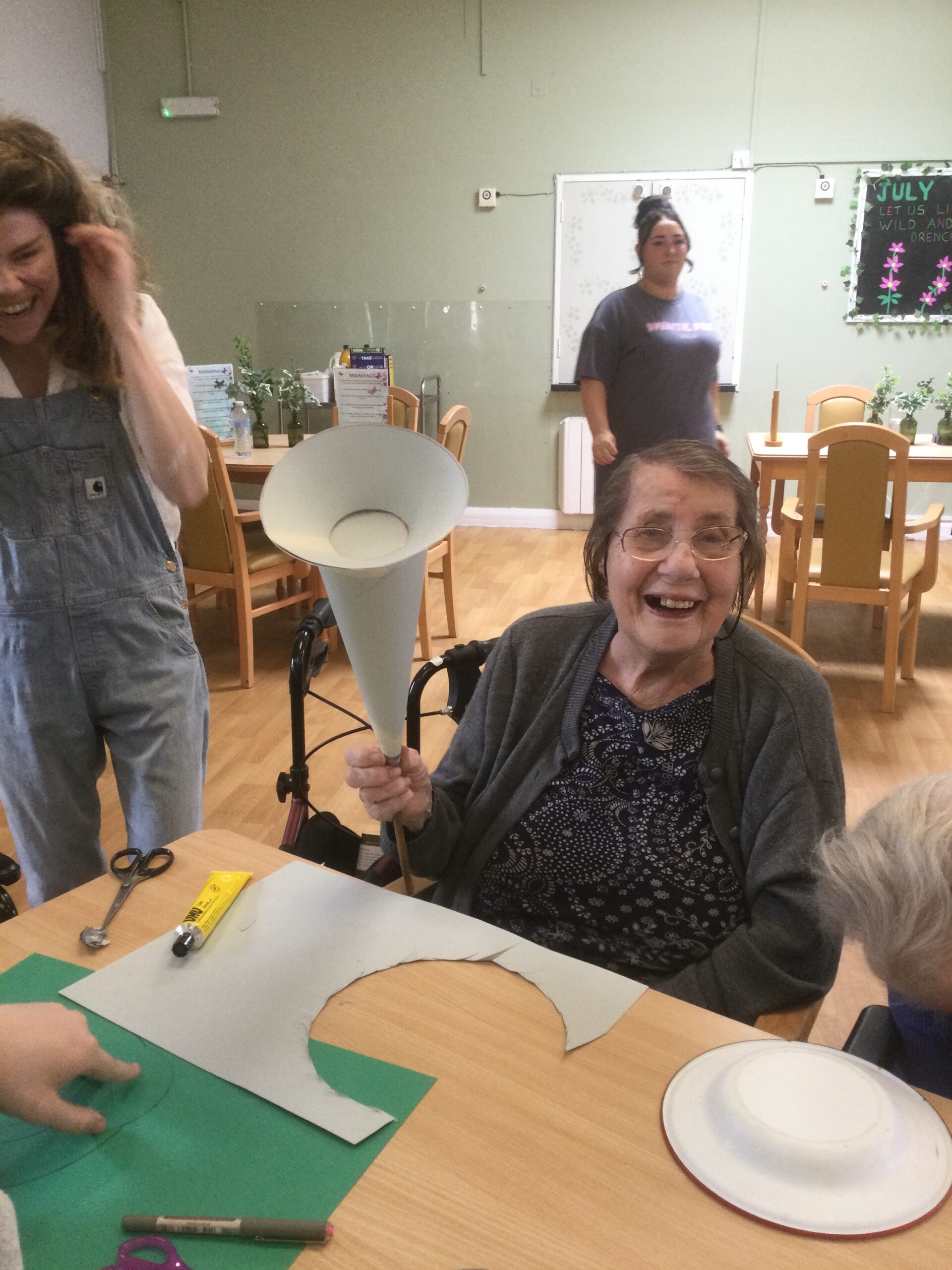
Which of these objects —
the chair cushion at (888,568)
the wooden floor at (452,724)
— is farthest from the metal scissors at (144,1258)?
the chair cushion at (888,568)

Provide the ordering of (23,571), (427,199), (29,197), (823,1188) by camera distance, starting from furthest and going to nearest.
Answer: (427,199), (23,571), (29,197), (823,1188)

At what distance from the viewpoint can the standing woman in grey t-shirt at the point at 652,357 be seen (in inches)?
132

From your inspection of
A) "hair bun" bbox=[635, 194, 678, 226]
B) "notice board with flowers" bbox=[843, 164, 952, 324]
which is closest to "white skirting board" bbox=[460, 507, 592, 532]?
"notice board with flowers" bbox=[843, 164, 952, 324]

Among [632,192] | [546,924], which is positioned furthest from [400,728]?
[632,192]

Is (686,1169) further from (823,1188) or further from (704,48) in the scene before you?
(704,48)

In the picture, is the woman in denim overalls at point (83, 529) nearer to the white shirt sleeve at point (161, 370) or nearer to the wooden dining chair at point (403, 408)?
the white shirt sleeve at point (161, 370)

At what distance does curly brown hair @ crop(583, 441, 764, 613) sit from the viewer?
1250mm

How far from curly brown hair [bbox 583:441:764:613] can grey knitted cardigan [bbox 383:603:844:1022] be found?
0.08 meters

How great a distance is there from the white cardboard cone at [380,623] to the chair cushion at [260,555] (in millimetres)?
2992

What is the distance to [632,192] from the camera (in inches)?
232

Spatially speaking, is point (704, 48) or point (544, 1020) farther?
point (704, 48)

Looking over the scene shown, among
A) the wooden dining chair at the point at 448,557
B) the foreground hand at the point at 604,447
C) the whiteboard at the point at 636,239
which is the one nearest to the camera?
the foreground hand at the point at 604,447

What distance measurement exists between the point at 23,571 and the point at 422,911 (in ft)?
2.45

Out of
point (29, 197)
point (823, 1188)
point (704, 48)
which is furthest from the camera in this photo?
point (704, 48)
